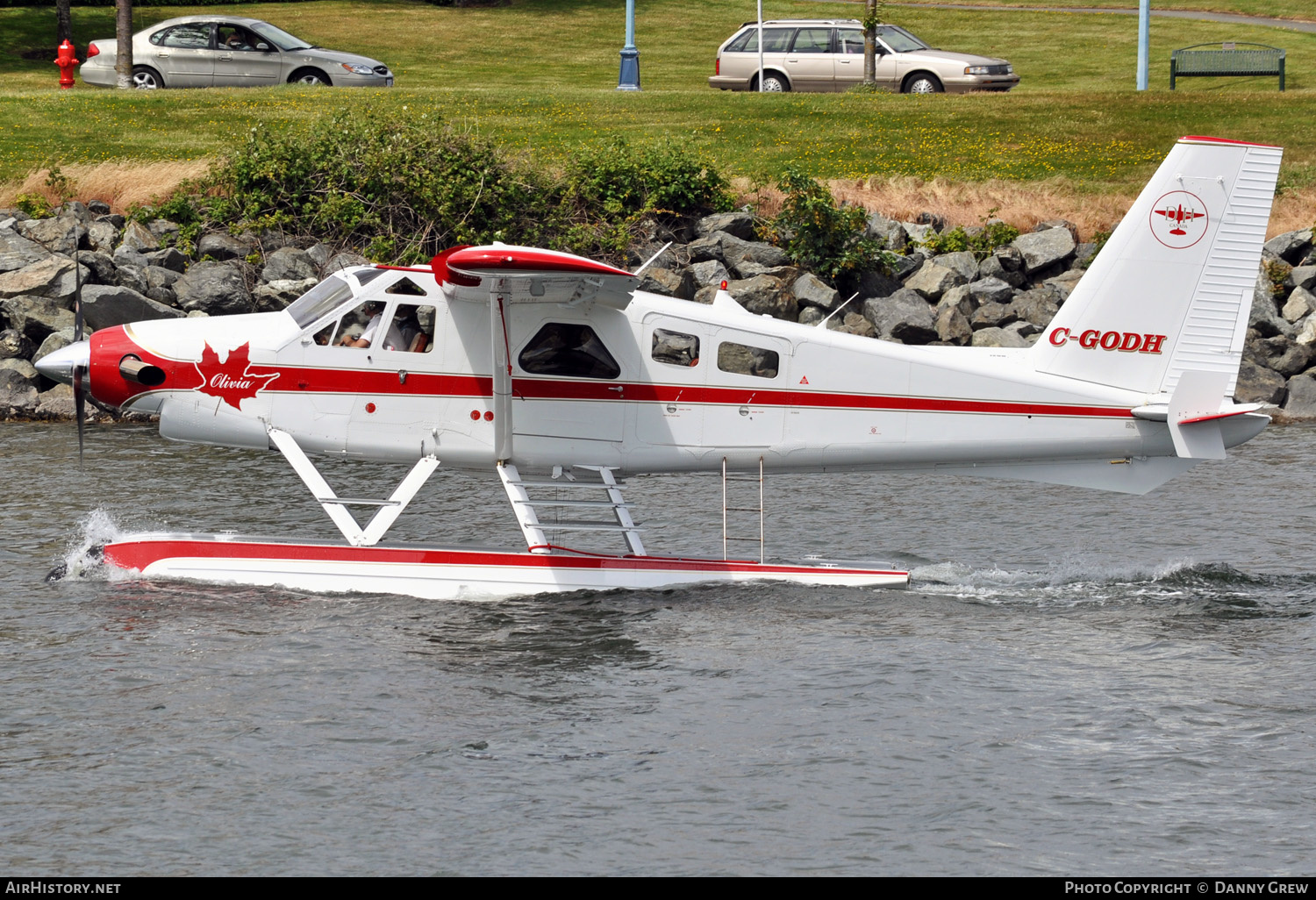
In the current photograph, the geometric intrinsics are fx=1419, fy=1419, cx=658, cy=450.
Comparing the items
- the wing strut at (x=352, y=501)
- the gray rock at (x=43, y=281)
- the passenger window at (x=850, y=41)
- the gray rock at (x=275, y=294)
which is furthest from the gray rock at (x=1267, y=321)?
the gray rock at (x=43, y=281)

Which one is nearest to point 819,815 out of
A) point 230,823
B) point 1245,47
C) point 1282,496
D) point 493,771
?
point 493,771

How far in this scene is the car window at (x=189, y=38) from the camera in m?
33.3

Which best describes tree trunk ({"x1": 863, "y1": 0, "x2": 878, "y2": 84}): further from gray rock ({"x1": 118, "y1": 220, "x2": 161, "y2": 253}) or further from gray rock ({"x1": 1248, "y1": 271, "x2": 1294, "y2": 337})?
gray rock ({"x1": 118, "y1": 220, "x2": 161, "y2": 253})

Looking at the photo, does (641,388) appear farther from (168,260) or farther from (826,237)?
(168,260)

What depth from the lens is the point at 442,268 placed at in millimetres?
12133

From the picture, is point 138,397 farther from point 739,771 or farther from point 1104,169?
point 1104,169

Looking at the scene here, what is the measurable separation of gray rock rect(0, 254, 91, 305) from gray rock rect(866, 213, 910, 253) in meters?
13.0

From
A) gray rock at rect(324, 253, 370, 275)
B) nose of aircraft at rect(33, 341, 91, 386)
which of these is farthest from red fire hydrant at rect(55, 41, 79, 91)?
nose of aircraft at rect(33, 341, 91, 386)

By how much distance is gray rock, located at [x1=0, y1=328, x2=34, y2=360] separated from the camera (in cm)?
2153

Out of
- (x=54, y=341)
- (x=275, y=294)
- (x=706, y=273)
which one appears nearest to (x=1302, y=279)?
(x=706, y=273)

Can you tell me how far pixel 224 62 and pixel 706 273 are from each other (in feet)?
52.5

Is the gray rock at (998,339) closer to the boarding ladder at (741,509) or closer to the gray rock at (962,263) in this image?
the gray rock at (962,263)
